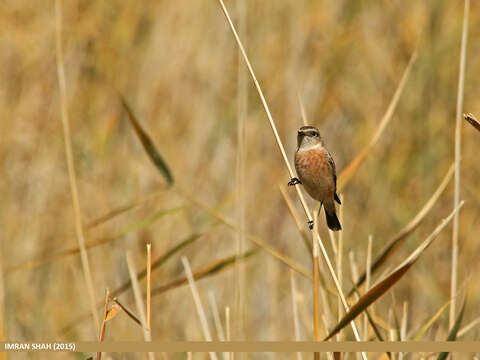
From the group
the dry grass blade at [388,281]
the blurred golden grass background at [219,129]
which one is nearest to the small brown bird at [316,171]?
the dry grass blade at [388,281]

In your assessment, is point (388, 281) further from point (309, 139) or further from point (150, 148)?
point (309, 139)

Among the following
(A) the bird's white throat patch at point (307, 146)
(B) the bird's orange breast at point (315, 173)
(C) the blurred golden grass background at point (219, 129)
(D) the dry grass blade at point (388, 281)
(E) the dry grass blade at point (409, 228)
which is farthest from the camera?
(C) the blurred golden grass background at point (219, 129)

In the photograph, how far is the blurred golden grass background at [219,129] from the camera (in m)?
3.83

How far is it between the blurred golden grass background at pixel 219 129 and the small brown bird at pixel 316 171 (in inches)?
57.0

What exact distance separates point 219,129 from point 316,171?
1.93 m

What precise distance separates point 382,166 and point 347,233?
0.44 meters

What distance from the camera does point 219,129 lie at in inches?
162

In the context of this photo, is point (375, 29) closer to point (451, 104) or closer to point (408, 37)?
point (408, 37)

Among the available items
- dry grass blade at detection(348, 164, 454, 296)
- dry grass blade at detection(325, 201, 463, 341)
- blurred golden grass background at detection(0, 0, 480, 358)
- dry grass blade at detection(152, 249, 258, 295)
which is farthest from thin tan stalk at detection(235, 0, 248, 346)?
blurred golden grass background at detection(0, 0, 480, 358)

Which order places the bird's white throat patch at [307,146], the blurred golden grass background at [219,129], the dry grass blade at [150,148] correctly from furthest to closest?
the blurred golden grass background at [219,129] → the bird's white throat patch at [307,146] → the dry grass blade at [150,148]

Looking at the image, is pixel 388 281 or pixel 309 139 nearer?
pixel 388 281

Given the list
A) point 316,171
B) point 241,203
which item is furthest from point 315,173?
point 241,203

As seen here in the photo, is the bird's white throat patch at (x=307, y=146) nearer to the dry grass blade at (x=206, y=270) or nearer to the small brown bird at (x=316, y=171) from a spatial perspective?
the small brown bird at (x=316, y=171)

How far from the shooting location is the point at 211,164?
13.8ft
